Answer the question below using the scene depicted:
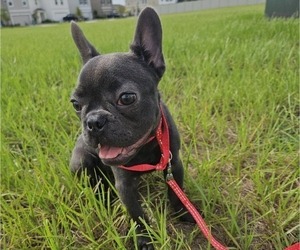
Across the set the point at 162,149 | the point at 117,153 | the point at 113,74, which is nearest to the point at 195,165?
the point at 162,149

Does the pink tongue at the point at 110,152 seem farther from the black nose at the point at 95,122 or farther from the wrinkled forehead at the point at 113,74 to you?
the wrinkled forehead at the point at 113,74

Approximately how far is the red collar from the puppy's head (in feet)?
0.18

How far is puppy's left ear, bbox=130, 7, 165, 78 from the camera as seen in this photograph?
134 centimetres

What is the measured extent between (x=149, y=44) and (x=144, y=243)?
846mm

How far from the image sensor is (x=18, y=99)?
8.82ft

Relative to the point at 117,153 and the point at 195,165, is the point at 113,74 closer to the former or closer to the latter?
the point at 117,153

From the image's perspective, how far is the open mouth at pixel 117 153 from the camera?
1.18m

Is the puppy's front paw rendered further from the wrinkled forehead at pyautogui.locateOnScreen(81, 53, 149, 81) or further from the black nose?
the wrinkled forehead at pyautogui.locateOnScreen(81, 53, 149, 81)

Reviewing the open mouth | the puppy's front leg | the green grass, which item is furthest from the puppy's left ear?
the green grass

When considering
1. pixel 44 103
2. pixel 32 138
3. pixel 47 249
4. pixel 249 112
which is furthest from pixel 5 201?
pixel 249 112

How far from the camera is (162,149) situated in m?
1.33

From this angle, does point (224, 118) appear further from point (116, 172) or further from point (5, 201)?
point (5, 201)

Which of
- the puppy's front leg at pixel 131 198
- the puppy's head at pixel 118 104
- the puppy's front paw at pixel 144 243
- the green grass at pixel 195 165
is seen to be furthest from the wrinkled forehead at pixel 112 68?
the puppy's front paw at pixel 144 243

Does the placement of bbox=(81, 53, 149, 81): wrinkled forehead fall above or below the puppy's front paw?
above
